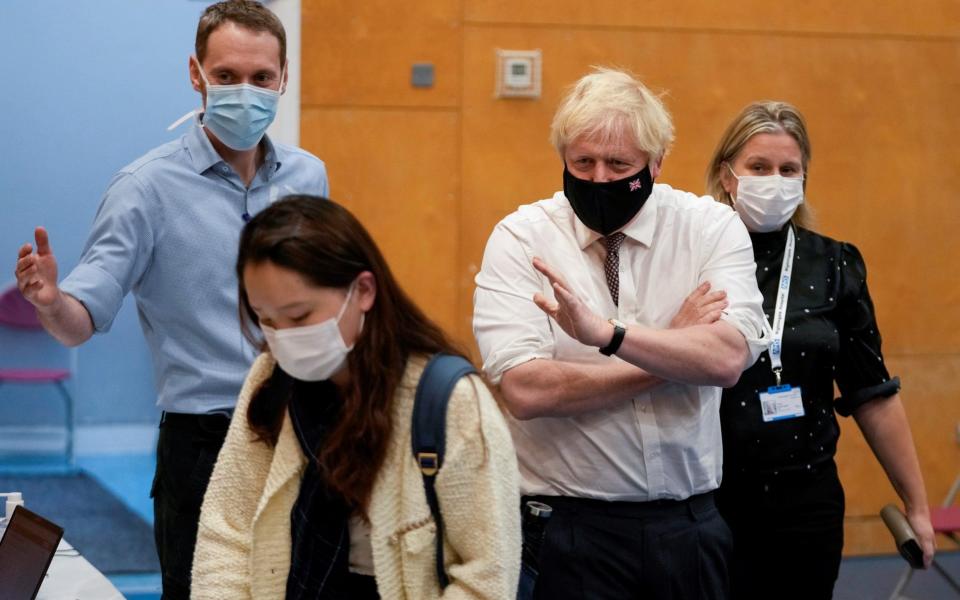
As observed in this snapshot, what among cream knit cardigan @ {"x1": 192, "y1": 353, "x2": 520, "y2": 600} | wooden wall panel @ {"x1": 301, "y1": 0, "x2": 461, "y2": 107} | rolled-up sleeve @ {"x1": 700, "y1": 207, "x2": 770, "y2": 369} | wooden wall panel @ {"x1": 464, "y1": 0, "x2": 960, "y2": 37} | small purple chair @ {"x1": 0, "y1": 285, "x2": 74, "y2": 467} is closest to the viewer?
cream knit cardigan @ {"x1": 192, "y1": 353, "x2": 520, "y2": 600}

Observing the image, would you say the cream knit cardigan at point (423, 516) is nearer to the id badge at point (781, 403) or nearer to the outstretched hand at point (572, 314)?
the outstretched hand at point (572, 314)

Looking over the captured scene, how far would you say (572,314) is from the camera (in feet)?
7.78

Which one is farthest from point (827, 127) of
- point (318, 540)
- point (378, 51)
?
point (318, 540)

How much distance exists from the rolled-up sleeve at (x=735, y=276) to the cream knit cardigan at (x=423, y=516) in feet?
2.73

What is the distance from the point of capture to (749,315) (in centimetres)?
265

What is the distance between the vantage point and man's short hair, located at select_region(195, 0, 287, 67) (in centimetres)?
296

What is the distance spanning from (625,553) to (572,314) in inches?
20.8

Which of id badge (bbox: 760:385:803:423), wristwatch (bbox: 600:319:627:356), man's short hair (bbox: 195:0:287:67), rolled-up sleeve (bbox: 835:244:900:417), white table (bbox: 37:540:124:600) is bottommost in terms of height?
white table (bbox: 37:540:124:600)

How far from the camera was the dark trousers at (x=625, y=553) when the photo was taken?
99.0 inches

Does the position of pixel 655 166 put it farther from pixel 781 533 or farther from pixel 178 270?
pixel 178 270

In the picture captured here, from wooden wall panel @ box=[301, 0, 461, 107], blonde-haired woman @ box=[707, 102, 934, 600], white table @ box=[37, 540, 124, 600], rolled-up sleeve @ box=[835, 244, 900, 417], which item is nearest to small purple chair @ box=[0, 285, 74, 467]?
wooden wall panel @ box=[301, 0, 461, 107]

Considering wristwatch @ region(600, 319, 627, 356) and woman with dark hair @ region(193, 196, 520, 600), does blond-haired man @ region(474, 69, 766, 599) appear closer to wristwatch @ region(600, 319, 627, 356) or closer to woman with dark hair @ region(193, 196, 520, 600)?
wristwatch @ region(600, 319, 627, 356)

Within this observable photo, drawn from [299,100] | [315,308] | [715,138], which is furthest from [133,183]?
Result: [715,138]

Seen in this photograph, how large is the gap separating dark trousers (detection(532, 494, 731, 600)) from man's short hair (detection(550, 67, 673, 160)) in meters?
0.76
